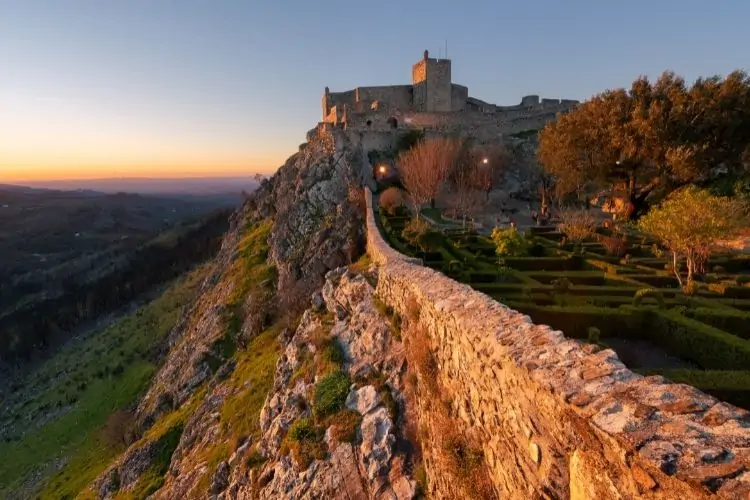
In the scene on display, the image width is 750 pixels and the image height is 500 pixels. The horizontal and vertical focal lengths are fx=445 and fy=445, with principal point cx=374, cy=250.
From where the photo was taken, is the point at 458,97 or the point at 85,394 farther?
the point at 458,97

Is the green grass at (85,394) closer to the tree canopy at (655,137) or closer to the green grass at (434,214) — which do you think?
the green grass at (434,214)

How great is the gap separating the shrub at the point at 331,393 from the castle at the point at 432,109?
41967 mm

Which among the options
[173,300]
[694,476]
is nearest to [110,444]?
[173,300]

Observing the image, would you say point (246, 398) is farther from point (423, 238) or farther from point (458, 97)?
point (458, 97)

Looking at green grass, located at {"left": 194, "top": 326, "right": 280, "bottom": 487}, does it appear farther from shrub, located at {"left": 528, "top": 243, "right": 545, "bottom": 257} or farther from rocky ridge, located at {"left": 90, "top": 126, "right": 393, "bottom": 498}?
shrub, located at {"left": 528, "top": 243, "right": 545, "bottom": 257}

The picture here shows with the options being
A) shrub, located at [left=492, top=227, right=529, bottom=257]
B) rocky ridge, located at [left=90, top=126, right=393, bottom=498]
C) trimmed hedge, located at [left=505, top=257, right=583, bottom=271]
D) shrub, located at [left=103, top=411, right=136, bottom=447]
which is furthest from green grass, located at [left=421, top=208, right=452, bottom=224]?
shrub, located at [left=103, top=411, right=136, bottom=447]

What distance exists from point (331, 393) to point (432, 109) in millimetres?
55863

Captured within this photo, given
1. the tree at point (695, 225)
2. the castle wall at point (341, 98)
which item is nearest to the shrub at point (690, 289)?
the tree at point (695, 225)

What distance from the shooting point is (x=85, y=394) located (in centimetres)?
4384

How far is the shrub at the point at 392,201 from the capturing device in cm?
3653

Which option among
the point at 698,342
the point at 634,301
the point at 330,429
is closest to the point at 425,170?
the point at 634,301

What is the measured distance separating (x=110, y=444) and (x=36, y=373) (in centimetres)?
3862

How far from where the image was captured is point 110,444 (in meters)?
32.1

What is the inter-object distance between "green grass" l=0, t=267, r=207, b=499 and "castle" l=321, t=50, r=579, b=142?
3179 centimetres
